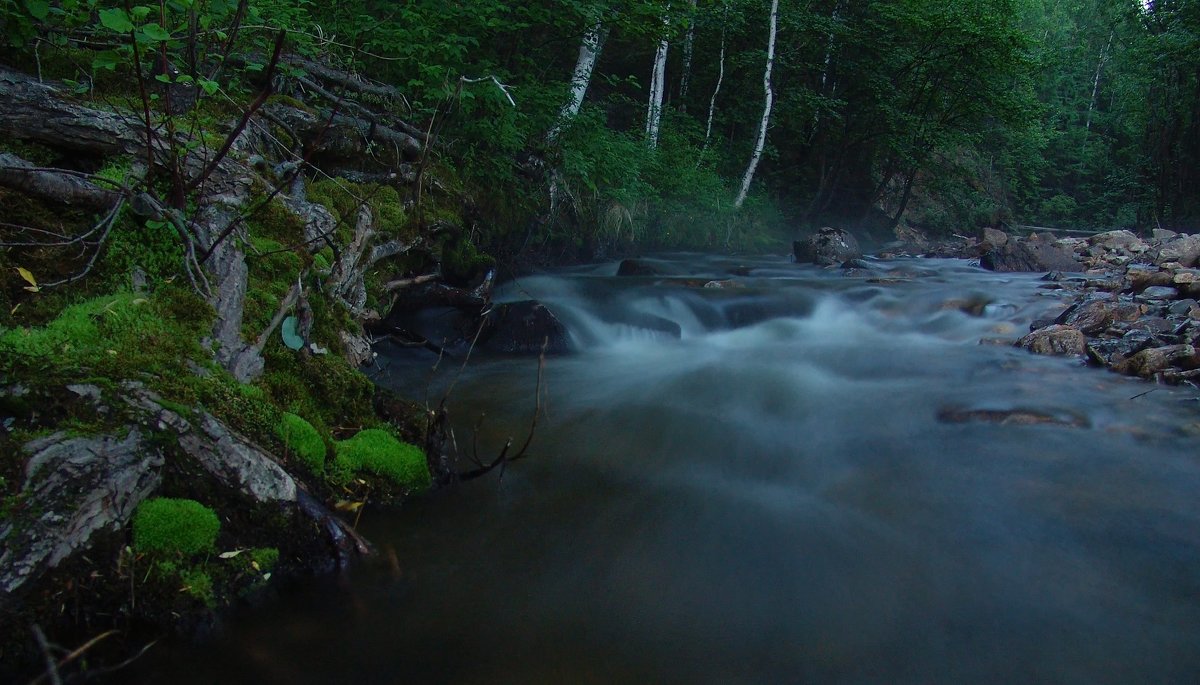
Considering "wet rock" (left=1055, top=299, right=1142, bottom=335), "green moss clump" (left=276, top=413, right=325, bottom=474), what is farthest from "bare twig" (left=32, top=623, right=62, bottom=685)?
"wet rock" (left=1055, top=299, right=1142, bottom=335)

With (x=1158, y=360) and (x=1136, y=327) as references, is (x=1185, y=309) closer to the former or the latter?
(x=1136, y=327)

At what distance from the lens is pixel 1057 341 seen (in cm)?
782

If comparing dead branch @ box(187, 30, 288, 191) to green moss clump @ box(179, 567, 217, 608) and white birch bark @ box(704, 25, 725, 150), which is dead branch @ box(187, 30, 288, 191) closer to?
green moss clump @ box(179, 567, 217, 608)

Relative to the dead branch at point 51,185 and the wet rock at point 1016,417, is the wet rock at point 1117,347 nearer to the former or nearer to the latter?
the wet rock at point 1016,417

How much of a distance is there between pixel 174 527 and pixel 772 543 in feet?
9.40

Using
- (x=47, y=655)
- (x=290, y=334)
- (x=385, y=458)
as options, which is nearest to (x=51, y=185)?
(x=290, y=334)

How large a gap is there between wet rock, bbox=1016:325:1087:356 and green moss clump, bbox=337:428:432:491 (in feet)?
23.8

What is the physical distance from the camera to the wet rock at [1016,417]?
564 cm

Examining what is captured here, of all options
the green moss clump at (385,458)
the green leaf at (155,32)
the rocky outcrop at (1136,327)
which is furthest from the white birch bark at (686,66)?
the green leaf at (155,32)

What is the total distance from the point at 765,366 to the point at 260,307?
17.3 feet

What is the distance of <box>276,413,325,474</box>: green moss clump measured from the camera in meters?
3.25

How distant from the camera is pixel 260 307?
3809 mm

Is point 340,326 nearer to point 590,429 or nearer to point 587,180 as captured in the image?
point 590,429

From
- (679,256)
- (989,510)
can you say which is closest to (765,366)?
(989,510)
